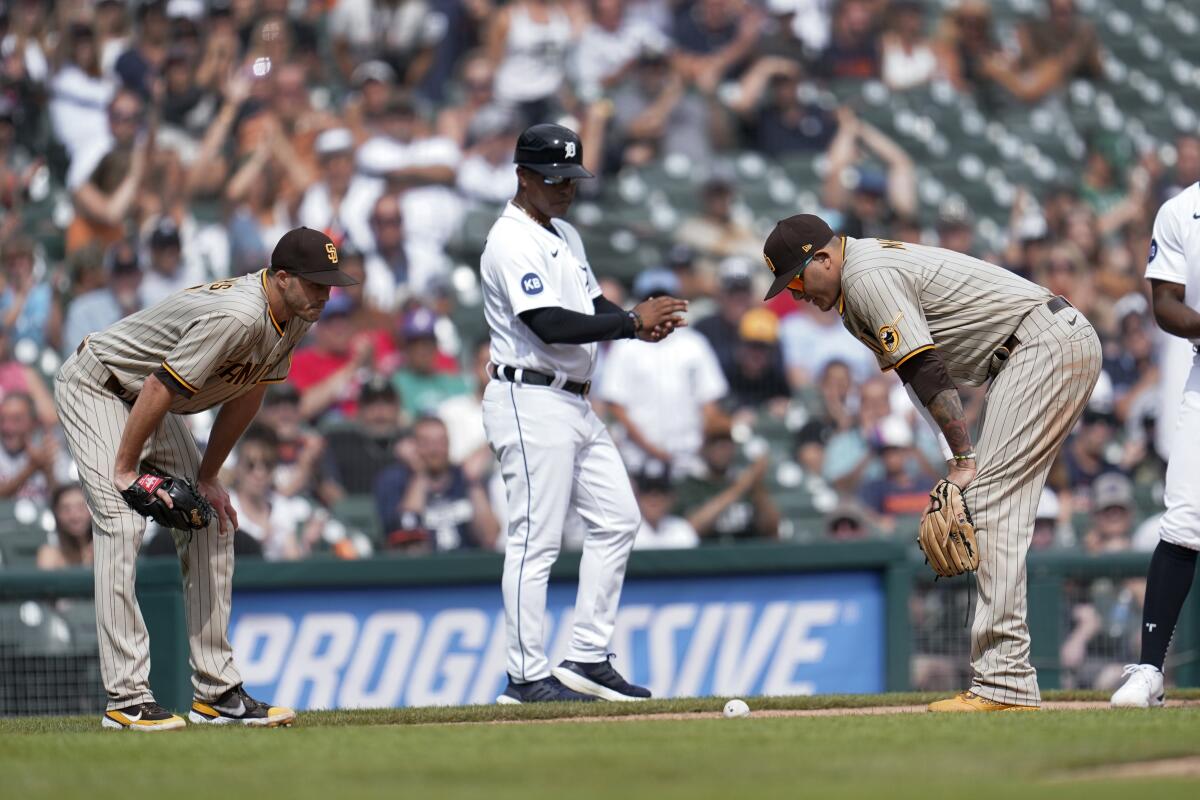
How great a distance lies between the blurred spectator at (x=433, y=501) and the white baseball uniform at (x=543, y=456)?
2484 millimetres

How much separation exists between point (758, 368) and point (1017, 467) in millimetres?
5151

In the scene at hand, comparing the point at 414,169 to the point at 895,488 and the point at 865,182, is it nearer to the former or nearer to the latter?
the point at 865,182

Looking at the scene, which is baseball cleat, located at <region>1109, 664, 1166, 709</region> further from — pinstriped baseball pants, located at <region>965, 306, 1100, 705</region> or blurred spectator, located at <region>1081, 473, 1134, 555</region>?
blurred spectator, located at <region>1081, 473, 1134, 555</region>

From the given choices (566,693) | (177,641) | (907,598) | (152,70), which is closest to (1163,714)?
(566,693)

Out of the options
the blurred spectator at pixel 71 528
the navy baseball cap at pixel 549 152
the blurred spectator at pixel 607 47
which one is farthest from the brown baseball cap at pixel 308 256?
the blurred spectator at pixel 607 47

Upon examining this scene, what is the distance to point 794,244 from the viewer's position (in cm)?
584

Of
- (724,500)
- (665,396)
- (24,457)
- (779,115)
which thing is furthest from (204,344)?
(779,115)

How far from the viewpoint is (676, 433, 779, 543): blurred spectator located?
32.3 ft

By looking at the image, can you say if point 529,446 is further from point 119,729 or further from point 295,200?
point 295,200

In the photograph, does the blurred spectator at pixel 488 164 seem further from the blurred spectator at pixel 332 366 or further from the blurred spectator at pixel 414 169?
the blurred spectator at pixel 332 366

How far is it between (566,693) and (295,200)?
571 centimetres

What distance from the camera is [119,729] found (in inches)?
227

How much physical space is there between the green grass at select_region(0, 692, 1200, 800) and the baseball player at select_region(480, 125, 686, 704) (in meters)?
0.69

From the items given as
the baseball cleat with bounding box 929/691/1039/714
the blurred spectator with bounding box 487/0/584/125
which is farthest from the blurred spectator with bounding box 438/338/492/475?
the baseball cleat with bounding box 929/691/1039/714
